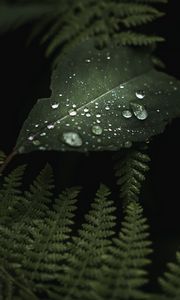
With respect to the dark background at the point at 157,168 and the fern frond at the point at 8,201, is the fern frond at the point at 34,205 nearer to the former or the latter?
the fern frond at the point at 8,201

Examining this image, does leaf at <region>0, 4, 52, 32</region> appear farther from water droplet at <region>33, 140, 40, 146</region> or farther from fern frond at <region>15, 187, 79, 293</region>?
fern frond at <region>15, 187, 79, 293</region>

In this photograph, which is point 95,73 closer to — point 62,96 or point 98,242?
point 62,96

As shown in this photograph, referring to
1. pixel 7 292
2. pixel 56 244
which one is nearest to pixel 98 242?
pixel 56 244

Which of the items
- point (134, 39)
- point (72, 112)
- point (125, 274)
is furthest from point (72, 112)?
point (125, 274)

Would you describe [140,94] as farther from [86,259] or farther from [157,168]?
[86,259]

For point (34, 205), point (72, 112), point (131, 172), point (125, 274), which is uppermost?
point (72, 112)

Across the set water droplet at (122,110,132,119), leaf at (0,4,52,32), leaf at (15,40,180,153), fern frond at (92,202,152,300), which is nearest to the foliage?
fern frond at (92,202,152,300)

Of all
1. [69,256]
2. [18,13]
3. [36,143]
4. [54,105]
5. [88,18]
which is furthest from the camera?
[88,18]
